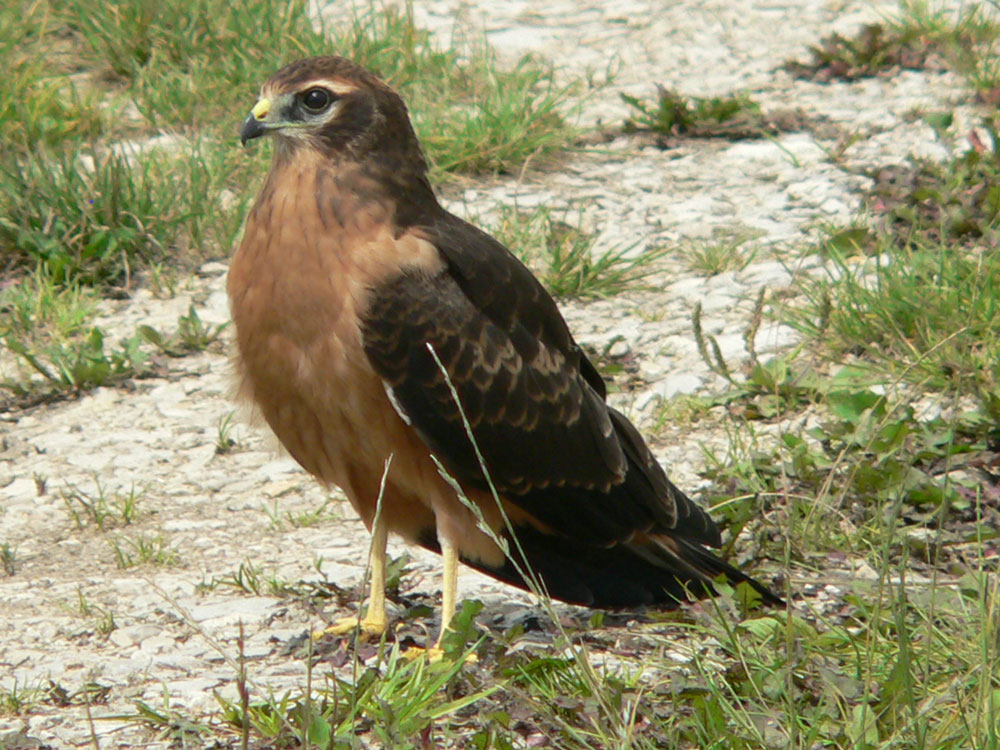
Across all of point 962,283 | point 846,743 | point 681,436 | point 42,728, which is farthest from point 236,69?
point 846,743

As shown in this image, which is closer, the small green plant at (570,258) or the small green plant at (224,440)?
the small green plant at (224,440)

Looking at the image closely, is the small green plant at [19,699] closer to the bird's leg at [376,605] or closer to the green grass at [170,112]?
the bird's leg at [376,605]

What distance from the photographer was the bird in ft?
12.5

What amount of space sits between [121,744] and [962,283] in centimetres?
349

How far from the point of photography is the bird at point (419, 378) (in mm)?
3812

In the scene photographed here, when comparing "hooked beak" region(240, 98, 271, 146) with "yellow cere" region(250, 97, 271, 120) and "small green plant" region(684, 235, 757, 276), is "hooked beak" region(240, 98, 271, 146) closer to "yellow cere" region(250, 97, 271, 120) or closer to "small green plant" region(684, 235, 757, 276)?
"yellow cere" region(250, 97, 271, 120)

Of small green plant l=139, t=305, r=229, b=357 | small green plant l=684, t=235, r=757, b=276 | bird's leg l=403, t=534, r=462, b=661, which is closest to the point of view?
bird's leg l=403, t=534, r=462, b=661

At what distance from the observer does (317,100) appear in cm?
409

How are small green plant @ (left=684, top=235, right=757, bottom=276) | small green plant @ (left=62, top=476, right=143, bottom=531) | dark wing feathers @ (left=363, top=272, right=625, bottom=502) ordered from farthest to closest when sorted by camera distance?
small green plant @ (left=684, top=235, right=757, bottom=276) → small green plant @ (left=62, top=476, right=143, bottom=531) → dark wing feathers @ (left=363, top=272, right=625, bottom=502)

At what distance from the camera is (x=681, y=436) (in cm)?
536

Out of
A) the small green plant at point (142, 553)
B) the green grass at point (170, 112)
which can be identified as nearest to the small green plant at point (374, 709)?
the small green plant at point (142, 553)

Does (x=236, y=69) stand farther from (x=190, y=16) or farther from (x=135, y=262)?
(x=135, y=262)

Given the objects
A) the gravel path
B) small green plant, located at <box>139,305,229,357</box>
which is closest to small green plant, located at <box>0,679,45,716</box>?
the gravel path

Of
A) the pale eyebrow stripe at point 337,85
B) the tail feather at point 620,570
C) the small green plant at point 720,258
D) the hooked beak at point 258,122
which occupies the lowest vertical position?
the tail feather at point 620,570
